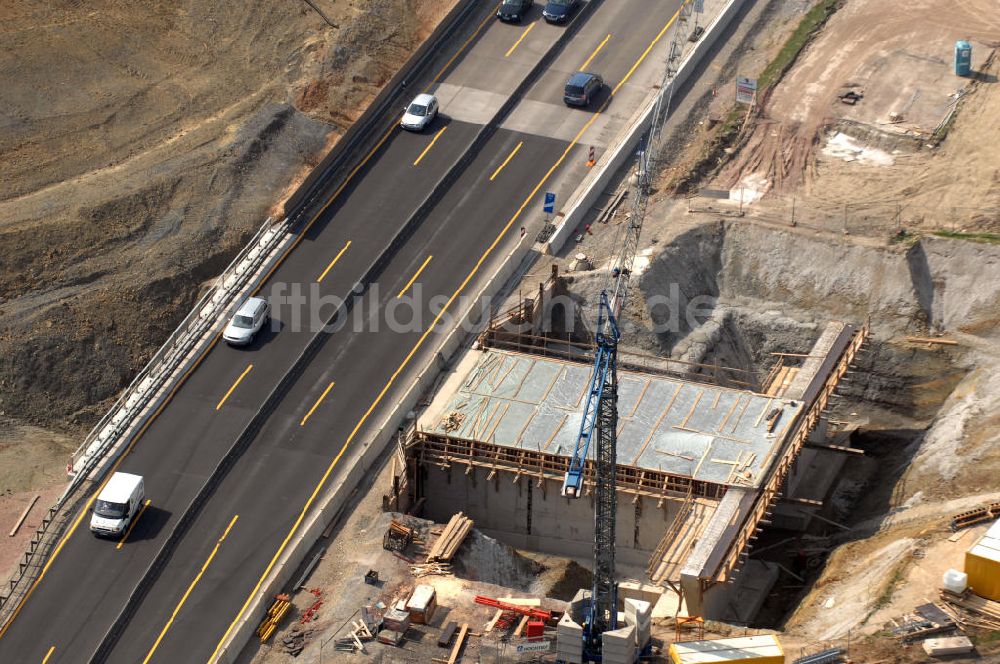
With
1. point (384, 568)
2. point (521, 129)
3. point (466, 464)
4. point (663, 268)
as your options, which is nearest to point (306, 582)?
point (384, 568)

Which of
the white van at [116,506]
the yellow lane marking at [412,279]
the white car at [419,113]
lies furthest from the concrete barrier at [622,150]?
the white van at [116,506]

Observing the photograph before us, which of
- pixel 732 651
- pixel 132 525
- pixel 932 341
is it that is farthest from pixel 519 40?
pixel 732 651

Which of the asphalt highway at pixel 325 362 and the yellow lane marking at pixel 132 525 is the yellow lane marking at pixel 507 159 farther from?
the yellow lane marking at pixel 132 525

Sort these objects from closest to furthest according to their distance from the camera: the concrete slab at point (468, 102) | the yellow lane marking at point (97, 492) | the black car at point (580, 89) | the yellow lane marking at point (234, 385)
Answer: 1. the yellow lane marking at point (97, 492)
2. the yellow lane marking at point (234, 385)
3. the black car at point (580, 89)
4. the concrete slab at point (468, 102)

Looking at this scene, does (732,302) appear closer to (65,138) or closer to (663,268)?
(663,268)

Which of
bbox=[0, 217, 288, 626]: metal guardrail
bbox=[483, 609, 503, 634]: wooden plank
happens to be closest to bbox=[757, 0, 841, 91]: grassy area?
bbox=[0, 217, 288, 626]: metal guardrail

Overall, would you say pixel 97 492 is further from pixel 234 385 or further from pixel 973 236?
pixel 973 236

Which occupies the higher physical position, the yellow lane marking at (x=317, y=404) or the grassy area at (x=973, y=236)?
the grassy area at (x=973, y=236)
